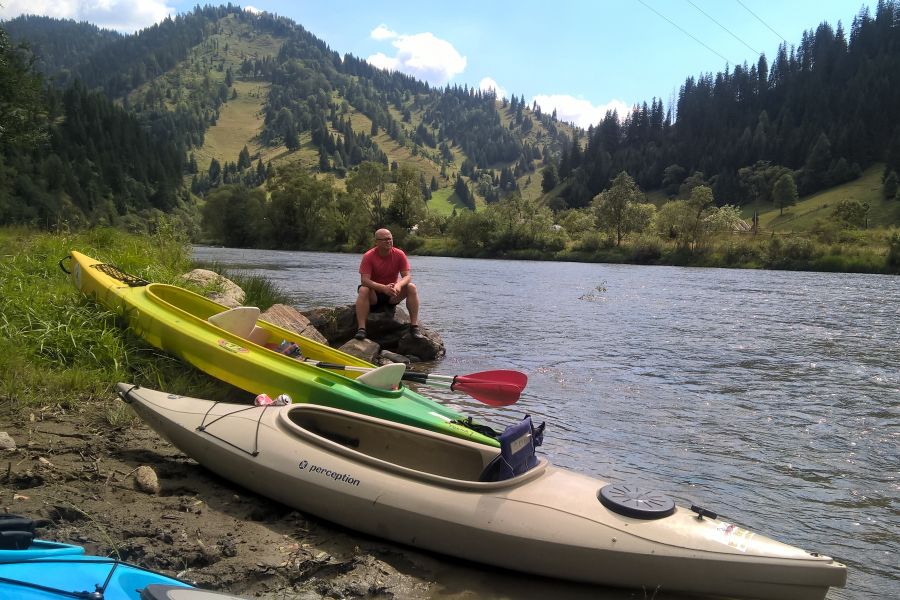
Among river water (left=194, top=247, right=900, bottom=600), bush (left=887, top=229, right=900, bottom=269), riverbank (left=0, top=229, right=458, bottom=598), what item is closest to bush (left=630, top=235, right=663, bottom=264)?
bush (left=887, top=229, right=900, bottom=269)

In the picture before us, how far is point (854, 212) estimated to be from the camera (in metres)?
66.0

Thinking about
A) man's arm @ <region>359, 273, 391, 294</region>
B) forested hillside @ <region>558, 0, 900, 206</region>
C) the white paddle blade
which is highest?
forested hillside @ <region>558, 0, 900, 206</region>

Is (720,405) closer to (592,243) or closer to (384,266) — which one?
(384,266)

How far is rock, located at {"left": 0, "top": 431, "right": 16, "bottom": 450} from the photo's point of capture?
432 cm

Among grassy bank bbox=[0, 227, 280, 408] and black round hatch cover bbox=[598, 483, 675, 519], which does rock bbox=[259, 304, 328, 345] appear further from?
black round hatch cover bbox=[598, 483, 675, 519]

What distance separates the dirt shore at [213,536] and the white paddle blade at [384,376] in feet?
4.75

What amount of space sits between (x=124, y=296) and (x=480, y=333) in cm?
829

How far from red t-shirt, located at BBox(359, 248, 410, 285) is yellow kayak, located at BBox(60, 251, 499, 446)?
8.50ft

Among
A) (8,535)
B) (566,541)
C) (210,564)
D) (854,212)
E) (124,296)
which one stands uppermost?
(854,212)

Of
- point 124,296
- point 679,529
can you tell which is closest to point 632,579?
point 679,529

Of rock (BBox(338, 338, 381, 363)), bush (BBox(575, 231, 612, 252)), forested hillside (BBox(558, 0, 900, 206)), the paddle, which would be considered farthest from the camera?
forested hillside (BBox(558, 0, 900, 206))

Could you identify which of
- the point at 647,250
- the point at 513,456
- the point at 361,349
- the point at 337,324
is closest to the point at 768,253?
the point at 647,250

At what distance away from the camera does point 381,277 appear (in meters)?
9.89

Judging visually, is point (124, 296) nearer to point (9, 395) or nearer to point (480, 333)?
point (9, 395)
